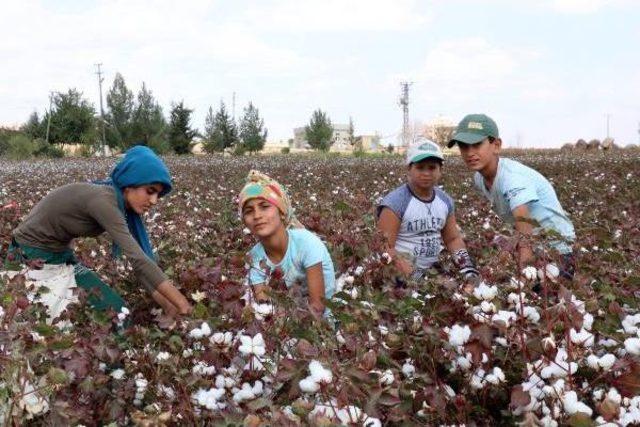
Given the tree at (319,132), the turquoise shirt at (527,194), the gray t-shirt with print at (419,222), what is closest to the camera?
the turquoise shirt at (527,194)

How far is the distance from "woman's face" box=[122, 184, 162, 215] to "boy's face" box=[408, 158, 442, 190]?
3.93 ft

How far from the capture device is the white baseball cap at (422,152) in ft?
11.7

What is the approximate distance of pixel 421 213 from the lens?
3.72 meters

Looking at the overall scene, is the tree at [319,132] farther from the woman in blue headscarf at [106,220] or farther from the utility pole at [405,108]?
the woman in blue headscarf at [106,220]

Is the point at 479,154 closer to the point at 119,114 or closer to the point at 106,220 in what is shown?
the point at 106,220

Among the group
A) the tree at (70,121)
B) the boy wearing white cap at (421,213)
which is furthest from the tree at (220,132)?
the boy wearing white cap at (421,213)

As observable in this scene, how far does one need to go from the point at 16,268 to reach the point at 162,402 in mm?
1279

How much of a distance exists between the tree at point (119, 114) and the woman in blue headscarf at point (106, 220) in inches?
1674

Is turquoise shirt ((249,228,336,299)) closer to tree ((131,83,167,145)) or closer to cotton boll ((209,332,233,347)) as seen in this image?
cotton boll ((209,332,233,347))

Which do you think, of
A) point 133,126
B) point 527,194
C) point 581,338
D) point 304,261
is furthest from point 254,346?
point 133,126

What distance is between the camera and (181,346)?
2.05 metres

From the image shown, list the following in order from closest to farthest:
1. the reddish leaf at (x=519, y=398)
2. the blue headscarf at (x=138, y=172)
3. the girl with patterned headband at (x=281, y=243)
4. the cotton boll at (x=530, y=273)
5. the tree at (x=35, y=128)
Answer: the reddish leaf at (x=519, y=398) → the cotton boll at (x=530, y=273) → the girl with patterned headband at (x=281, y=243) → the blue headscarf at (x=138, y=172) → the tree at (x=35, y=128)

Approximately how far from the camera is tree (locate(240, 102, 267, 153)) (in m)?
48.2

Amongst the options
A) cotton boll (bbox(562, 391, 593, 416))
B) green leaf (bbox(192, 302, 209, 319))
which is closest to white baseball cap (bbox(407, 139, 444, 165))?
green leaf (bbox(192, 302, 209, 319))
